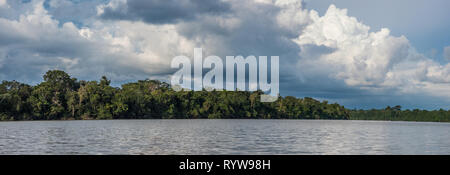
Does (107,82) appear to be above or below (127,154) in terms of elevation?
above

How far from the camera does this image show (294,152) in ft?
98.3

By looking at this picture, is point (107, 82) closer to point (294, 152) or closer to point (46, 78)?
point (46, 78)

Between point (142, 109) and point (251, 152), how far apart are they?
12660 cm

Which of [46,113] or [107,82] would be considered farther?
[107,82]

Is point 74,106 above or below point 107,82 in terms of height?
below
